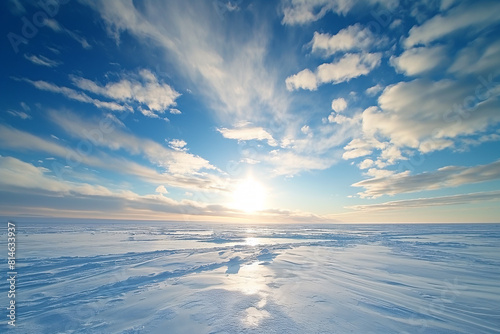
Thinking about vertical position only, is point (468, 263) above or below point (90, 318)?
above

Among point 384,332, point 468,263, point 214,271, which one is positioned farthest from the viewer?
point 468,263

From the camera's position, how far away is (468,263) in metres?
11.6

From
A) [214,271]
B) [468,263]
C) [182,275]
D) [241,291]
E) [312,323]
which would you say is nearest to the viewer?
[312,323]

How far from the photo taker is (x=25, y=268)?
930 cm

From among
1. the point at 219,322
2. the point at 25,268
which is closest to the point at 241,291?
the point at 219,322

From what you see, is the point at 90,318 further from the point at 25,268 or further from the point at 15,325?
the point at 25,268

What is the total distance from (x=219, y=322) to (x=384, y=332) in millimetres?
3986

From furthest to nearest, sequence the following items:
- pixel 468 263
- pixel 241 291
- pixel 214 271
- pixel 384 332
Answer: pixel 468 263 → pixel 214 271 → pixel 241 291 → pixel 384 332

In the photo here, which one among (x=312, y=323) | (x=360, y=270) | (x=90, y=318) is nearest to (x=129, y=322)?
(x=90, y=318)

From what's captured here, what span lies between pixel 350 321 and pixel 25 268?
45.4ft

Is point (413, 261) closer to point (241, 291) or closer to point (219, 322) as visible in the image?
point (241, 291)

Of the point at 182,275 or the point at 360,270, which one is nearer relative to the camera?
the point at 182,275

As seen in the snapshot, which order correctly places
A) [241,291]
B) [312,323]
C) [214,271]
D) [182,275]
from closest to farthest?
[312,323] → [241,291] → [182,275] → [214,271]

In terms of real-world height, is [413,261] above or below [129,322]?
above
